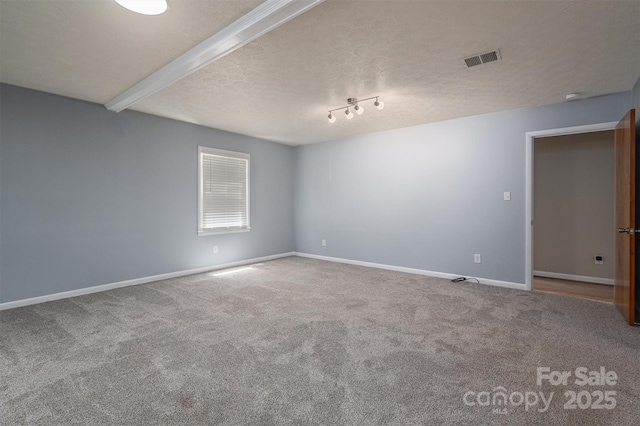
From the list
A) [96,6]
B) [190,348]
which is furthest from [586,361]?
[96,6]

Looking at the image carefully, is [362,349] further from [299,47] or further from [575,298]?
[575,298]

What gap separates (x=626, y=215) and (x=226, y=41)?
4040 mm

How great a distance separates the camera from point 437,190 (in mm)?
4668

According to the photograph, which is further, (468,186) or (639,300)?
(468,186)

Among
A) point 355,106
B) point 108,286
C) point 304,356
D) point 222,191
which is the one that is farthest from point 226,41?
point 108,286

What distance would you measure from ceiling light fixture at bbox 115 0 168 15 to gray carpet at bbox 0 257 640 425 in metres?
2.44

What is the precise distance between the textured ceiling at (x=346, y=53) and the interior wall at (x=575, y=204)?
1371 millimetres

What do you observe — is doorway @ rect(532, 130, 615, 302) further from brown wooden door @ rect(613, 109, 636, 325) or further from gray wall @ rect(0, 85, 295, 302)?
gray wall @ rect(0, 85, 295, 302)

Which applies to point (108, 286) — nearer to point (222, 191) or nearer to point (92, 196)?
point (92, 196)

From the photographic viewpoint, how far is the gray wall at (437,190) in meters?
3.98

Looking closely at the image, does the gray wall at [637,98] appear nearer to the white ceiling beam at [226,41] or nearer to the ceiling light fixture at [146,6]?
the white ceiling beam at [226,41]

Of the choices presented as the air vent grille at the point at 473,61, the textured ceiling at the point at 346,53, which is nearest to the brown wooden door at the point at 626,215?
the textured ceiling at the point at 346,53

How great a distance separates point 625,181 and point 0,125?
6620mm

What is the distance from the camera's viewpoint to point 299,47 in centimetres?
245
